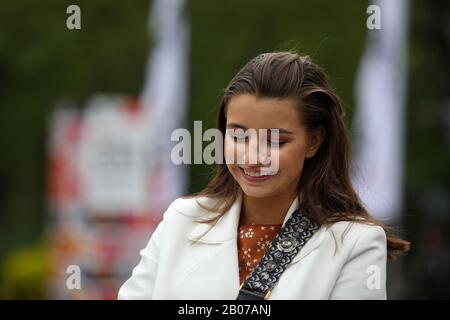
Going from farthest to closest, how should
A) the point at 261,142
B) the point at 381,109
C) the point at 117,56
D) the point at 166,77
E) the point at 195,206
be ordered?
1. the point at 381,109
2. the point at 166,77
3. the point at 117,56
4. the point at 195,206
5. the point at 261,142

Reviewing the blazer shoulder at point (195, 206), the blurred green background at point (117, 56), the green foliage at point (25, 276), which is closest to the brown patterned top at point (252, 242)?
the blazer shoulder at point (195, 206)

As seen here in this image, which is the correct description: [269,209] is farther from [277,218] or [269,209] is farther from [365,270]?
[365,270]

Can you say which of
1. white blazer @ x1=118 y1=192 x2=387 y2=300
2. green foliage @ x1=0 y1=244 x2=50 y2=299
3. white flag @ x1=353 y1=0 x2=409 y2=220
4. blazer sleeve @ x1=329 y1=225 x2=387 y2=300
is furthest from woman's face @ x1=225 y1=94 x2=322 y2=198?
white flag @ x1=353 y1=0 x2=409 y2=220

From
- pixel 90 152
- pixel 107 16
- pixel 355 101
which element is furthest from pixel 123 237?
pixel 355 101

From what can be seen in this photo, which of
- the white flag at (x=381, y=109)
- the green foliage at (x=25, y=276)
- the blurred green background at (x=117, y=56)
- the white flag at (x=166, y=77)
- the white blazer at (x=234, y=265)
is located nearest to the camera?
the white blazer at (x=234, y=265)

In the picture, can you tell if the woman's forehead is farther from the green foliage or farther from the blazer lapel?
the green foliage

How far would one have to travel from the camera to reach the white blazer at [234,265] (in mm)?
3070

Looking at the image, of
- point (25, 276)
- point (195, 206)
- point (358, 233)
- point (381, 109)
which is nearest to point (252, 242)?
point (195, 206)

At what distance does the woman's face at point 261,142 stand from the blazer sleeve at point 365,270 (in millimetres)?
276

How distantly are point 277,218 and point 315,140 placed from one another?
26 centimetres

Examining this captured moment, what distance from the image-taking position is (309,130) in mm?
3246

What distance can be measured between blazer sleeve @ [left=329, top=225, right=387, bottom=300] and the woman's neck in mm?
250

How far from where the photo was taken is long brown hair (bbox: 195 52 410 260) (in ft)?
10.4

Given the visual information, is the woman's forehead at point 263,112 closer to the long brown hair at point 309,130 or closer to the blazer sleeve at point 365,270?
the long brown hair at point 309,130
